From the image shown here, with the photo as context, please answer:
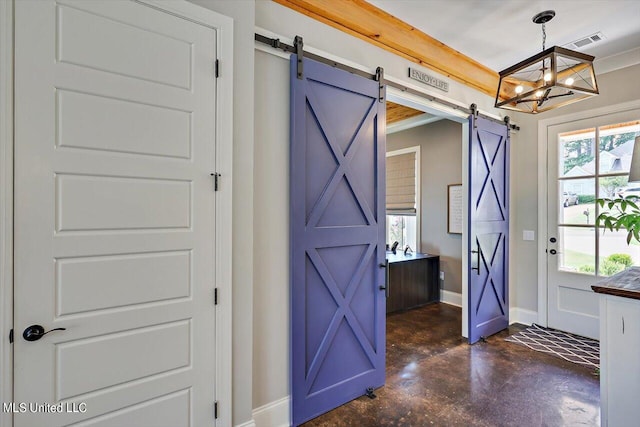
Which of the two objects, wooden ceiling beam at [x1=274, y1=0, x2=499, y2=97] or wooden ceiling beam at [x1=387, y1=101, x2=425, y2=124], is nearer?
wooden ceiling beam at [x1=274, y1=0, x2=499, y2=97]

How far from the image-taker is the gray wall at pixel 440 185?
4.73m

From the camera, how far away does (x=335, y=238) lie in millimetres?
2270

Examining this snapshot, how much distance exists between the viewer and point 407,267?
454 centimetres

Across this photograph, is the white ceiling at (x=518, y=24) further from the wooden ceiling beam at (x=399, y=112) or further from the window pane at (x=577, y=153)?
the wooden ceiling beam at (x=399, y=112)

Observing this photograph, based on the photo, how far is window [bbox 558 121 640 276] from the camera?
10.6ft

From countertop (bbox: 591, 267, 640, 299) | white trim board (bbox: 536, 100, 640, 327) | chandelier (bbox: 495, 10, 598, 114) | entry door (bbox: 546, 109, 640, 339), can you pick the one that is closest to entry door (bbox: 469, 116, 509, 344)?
white trim board (bbox: 536, 100, 640, 327)

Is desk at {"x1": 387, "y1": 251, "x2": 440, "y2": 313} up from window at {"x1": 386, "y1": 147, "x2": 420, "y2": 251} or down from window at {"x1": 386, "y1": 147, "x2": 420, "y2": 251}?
down

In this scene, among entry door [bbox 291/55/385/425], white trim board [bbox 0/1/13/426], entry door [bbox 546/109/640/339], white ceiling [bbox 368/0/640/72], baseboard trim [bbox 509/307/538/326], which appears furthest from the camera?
baseboard trim [bbox 509/307/538/326]

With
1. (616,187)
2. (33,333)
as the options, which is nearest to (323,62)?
(33,333)

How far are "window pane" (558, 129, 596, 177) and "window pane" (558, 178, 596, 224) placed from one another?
0.35 ft

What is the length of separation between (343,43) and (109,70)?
159cm

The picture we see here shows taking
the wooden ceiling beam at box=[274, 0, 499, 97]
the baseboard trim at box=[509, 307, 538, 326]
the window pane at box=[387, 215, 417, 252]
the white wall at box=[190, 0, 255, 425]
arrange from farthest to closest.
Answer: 1. the window pane at box=[387, 215, 417, 252]
2. the baseboard trim at box=[509, 307, 538, 326]
3. the wooden ceiling beam at box=[274, 0, 499, 97]
4. the white wall at box=[190, 0, 255, 425]

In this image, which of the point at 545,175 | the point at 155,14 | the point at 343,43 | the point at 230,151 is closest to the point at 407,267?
the point at 545,175

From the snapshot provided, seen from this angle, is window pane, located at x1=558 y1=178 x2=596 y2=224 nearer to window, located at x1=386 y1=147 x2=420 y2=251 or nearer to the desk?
the desk
